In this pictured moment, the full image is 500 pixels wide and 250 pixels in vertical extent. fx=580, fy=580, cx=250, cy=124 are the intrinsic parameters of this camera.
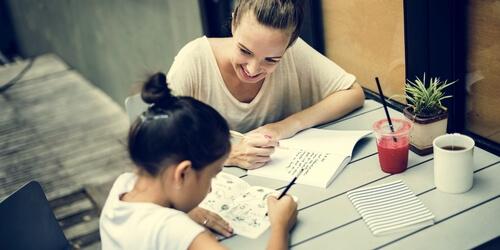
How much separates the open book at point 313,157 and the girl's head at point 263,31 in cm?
27

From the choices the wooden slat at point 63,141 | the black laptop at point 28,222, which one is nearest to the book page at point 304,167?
the black laptop at point 28,222

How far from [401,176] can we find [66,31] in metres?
5.97

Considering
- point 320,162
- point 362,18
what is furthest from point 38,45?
point 320,162

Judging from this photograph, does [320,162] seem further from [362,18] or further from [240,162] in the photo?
[362,18]

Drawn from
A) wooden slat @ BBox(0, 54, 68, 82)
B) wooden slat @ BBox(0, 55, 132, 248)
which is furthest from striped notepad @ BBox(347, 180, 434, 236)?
wooden slat @ BBox(0, 54, 68, 82)

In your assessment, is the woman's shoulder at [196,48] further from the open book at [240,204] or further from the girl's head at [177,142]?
the girl's head at [177,142]

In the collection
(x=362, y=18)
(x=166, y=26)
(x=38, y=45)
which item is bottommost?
(x=38, y=45)

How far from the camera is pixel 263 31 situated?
1803mm

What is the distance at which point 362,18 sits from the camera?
2449 millimetres

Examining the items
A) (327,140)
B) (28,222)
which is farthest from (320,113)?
(28,222)

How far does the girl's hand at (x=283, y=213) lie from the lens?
4.50 ft

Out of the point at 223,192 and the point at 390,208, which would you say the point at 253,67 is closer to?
the point at 223,192

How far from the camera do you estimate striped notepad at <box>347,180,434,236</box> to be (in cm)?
138

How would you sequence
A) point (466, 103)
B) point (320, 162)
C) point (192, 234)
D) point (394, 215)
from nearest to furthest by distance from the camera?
point (192, 234) < point (394, 215) < point (320, 162) < point (466, 103)
